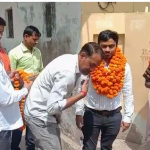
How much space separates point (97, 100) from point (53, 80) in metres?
0.75

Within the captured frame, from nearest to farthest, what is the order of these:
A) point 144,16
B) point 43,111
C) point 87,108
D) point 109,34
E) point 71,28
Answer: point 43,111, point 109,34, point 87,108, point 144,16, point 71,28

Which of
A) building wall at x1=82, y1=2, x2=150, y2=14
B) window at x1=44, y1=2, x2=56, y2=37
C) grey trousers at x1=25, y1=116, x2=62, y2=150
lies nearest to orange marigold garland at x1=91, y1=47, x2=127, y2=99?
grey trousers at x1=25, y1=116, x2=62, y2=150

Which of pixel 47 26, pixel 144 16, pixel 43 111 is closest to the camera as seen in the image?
pixel 43 111

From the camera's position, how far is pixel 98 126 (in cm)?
298

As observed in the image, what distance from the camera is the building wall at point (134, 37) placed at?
4023 mm

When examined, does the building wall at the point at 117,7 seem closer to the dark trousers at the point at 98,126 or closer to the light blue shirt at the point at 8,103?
the dark trousers at the point at 98,126

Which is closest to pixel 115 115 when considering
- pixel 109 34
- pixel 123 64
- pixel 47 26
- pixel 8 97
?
pixel 123 64

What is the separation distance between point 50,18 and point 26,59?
2.59m

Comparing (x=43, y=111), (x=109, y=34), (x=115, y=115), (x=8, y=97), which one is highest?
(x=109, y=34)

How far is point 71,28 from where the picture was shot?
5082 mm

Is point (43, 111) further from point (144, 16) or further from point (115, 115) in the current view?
point (144, 16)

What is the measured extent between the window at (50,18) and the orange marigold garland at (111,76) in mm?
3246

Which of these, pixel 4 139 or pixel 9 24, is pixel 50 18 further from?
pixel 4 139

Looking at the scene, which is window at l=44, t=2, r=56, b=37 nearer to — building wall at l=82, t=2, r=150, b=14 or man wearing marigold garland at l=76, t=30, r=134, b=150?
building wall at l=82, t=2, r=150, b=14
